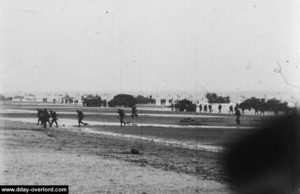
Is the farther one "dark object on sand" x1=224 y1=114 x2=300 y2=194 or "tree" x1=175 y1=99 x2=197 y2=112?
"tree" x1=175 y1=99 x2=197 y2=112

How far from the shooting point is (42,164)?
45.3 feet

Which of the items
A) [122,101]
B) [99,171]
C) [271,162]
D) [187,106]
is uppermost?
[122,101]

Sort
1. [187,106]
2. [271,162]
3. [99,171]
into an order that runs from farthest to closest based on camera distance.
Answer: [187,106], [271,162], [99,171]

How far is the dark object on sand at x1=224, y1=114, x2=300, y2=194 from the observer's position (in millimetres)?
11648

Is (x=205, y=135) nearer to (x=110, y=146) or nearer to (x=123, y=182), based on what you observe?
(x=110, y=146)

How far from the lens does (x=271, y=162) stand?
554 inches

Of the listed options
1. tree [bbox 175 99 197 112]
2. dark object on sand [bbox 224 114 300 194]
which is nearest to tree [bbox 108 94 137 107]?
tree [bbox 175 99 197 112]

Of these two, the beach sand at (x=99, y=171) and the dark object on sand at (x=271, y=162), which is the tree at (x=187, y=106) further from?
the dark object on sand at (x=271, y=162)

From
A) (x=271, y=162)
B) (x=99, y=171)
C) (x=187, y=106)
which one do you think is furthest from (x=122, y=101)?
(x=99, y=171)

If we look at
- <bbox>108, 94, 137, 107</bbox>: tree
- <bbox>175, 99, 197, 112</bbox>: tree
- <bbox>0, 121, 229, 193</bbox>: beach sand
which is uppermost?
<bbox>108, 94, 137, 107</bbox>: tree

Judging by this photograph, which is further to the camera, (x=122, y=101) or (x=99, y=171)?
(x=122, y=101)

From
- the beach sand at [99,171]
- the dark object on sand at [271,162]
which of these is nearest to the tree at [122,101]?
the beach sand at [99,171]

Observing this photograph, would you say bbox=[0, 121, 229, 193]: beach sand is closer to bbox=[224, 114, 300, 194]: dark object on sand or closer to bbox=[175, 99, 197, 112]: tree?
bbox=[224, 114, 300, 194]: dark object on sand

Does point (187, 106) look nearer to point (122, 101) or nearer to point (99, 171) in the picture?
point (122, 101)
